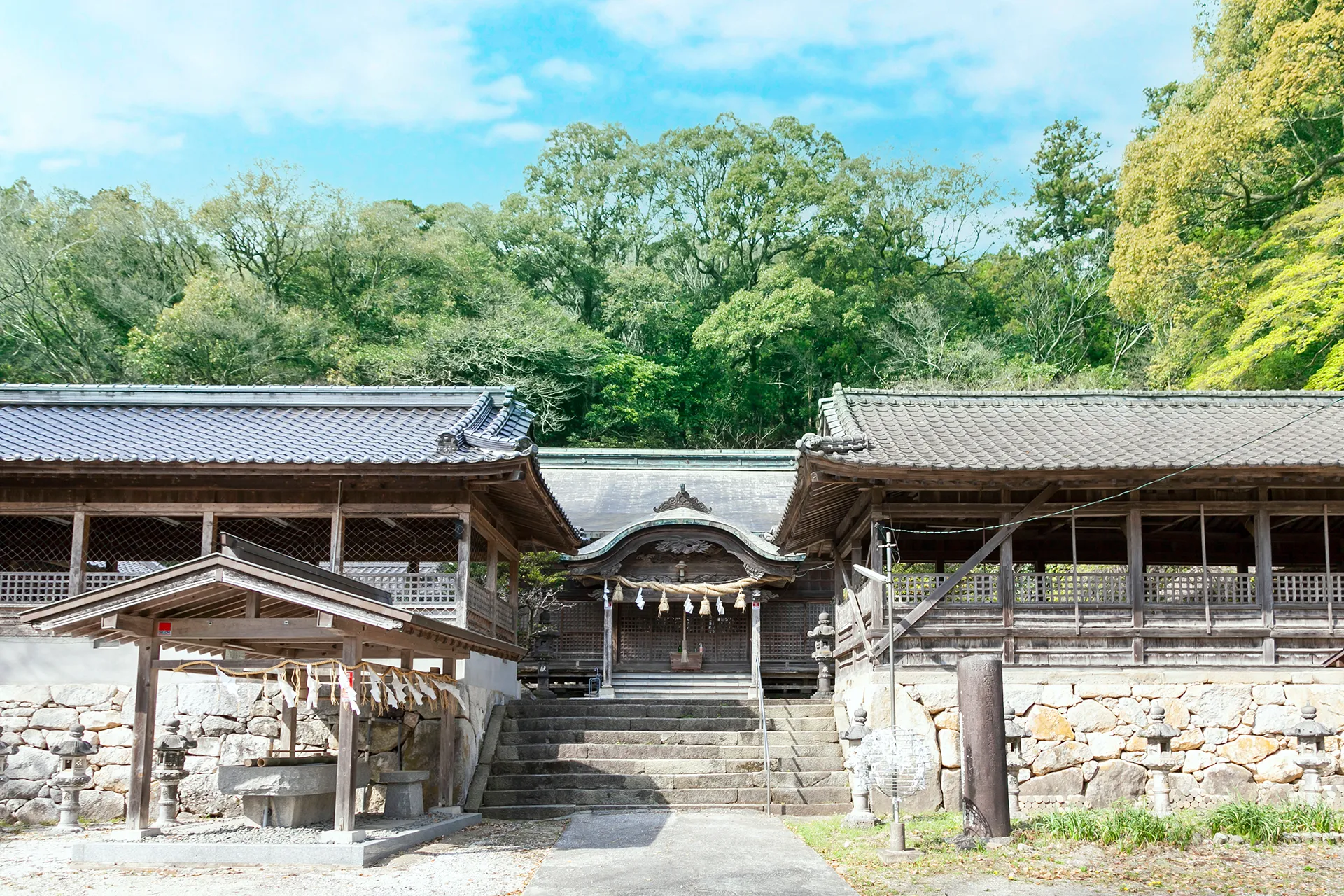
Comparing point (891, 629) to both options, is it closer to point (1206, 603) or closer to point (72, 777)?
point (1206, 603)

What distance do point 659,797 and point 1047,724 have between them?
516 cm

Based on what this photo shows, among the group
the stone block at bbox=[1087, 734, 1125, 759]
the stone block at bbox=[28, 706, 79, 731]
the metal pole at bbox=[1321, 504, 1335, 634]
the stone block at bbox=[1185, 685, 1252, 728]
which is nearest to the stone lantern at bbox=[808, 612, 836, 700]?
the stone block at bbox=[1087, 734, 1125, 759]

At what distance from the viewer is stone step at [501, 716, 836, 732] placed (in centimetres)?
1683

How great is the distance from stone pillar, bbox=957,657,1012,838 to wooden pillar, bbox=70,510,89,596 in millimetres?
11383

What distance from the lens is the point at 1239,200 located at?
27.3m

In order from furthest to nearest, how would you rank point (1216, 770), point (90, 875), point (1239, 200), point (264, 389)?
point (1239, 200)
point (264, 389)
point (1216, 770)
point (90, 875)

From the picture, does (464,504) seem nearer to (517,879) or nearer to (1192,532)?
(517,879)

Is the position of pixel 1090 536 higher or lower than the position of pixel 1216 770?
higher

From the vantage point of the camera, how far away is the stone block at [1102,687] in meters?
14.6

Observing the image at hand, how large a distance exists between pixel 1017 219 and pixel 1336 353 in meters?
20.3

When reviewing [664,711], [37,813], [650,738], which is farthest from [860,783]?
[37,813]

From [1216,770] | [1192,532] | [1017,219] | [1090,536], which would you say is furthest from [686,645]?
[1017,219]

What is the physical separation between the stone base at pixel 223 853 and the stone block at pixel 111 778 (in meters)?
4.17

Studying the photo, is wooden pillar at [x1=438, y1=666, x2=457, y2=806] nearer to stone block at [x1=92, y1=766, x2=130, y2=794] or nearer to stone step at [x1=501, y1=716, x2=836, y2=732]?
stone step at [x1=501, y1=716, x2=836, y2=732]
